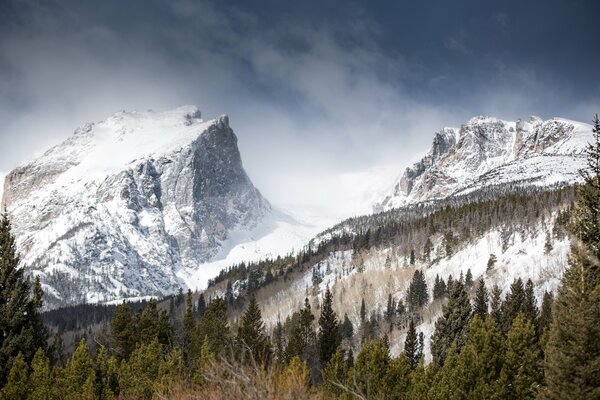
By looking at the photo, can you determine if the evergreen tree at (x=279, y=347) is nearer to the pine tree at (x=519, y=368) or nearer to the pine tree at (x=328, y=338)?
the pine tree at (x=328, y=338)

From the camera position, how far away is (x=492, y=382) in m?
30.2

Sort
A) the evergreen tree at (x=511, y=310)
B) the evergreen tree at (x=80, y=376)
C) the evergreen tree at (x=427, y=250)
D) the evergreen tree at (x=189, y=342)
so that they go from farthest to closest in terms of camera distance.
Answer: the evergreen tree at (x=427, y=250) < the evergreen tree at (x=189, y=342) < the evergreen tree at (x=511, y=310) < the evergreen tree at (x=80, y=376)

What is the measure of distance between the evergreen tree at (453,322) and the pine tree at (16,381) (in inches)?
1337

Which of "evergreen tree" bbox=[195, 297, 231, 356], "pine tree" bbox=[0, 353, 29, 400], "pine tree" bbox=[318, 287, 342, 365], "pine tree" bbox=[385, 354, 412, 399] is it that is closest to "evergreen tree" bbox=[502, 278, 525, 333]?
"pine tree" bbox=[318, 287, 342, 365]

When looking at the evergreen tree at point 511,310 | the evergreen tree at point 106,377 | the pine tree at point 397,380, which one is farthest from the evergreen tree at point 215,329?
the evergreen tree at point 511,310

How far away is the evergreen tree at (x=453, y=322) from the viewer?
47.9 m

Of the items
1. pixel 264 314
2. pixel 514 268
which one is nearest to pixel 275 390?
pixel 514 268

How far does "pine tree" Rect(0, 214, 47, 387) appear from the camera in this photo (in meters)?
30.6

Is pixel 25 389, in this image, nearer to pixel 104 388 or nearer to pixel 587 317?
pixel 104 388

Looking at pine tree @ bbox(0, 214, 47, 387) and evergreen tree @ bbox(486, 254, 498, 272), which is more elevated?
pine tree @ bbox(0, 214, 47, 387)

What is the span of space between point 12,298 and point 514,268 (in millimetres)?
101866

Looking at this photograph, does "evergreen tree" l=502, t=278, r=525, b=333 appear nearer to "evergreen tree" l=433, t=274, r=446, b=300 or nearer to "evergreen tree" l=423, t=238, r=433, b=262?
"evergreen tree" l=433, t=274, r=446, b=300

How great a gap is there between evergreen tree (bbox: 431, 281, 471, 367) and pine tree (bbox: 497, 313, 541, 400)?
53.5 feet

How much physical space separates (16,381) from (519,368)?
29.2 m
